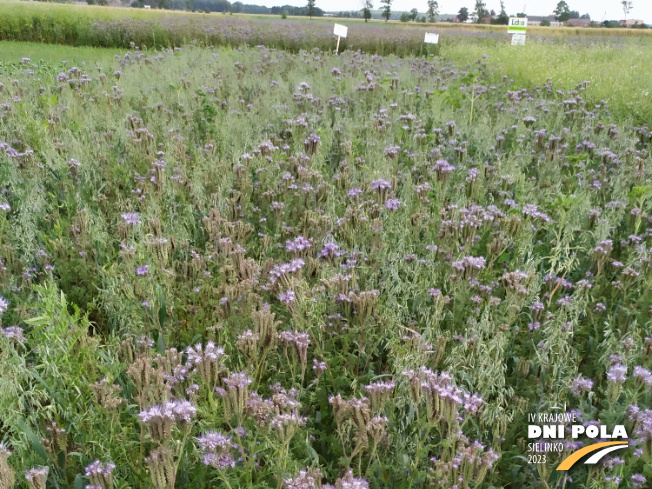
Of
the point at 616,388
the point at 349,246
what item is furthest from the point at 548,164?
the point at 616,388

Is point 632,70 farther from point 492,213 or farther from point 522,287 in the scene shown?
point 522,287

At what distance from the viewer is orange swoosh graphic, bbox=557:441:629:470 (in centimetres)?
208

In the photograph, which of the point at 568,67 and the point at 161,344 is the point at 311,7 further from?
the point at 161,344

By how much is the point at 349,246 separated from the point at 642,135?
568 centimetres

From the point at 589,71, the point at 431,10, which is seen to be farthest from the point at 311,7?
the point at 589,71

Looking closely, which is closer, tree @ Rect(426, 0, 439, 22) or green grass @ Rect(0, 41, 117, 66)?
green grass @ Rect(0, 41, 117, 66)

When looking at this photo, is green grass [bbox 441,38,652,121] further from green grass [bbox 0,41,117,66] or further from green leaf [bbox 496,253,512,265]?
green grass [bbox 0,41,117,66]

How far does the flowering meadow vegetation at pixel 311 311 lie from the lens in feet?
6.54

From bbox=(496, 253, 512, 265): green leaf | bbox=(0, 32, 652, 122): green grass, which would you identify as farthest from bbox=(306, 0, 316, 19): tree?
bbox=(496, 253, 512, 265): green leaf

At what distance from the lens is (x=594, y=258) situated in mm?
3346

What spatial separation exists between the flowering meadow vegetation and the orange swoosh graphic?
0.23 ft

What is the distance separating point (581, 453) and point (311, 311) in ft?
4.57

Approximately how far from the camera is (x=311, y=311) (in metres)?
2.60

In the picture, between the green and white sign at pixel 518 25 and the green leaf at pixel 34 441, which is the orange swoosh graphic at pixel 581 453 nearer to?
the green leaf at pixel 34 441
